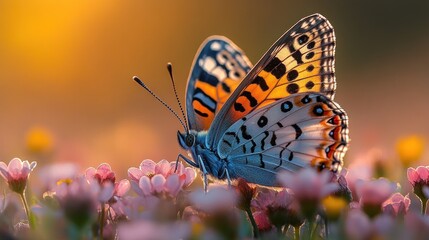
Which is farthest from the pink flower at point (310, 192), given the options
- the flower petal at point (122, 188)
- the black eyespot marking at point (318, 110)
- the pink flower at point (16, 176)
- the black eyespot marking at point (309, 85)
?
the black eyespot marking at point (309, 85)

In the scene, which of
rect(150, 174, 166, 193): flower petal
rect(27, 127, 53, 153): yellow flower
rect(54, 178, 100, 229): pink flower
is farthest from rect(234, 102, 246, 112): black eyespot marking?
rect(54, 178, 100, 229): pink flower

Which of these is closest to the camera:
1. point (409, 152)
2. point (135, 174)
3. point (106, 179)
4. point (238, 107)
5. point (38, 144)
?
point (106, 179)

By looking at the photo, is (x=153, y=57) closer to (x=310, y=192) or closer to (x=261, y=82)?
(x=261, y=82)

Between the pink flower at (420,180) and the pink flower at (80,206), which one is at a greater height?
the pink flower at (80,206)

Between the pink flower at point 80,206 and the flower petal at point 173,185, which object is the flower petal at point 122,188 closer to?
the flower petal at point 173,185

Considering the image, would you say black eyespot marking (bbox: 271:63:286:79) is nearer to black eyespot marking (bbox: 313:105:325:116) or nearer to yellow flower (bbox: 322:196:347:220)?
black eyespot marking (bbox: 313:105:325:116)

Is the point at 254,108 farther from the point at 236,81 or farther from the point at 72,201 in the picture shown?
the point at 72,201

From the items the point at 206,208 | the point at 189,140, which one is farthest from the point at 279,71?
the point at 206,208
